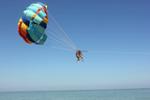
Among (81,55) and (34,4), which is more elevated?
(34,4)

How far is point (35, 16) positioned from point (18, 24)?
146 cm

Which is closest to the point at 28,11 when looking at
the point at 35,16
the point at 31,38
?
the point at 35,16

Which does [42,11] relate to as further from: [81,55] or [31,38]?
[81,55]

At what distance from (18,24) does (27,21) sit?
2.71 feet

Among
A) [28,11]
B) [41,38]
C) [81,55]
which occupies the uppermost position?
[28,11]

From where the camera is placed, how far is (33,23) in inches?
844

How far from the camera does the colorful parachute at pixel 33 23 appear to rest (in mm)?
21219

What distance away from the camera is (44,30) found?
22.1 metres

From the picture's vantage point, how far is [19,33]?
21.7 metres

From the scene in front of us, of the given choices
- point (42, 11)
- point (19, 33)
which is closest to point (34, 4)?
point (42, 11)

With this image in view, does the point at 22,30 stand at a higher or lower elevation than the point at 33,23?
lower

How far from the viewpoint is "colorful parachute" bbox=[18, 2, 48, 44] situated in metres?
21.2

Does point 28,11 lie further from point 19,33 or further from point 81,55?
point 81,55

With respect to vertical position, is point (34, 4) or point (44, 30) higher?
point (34, 4)
